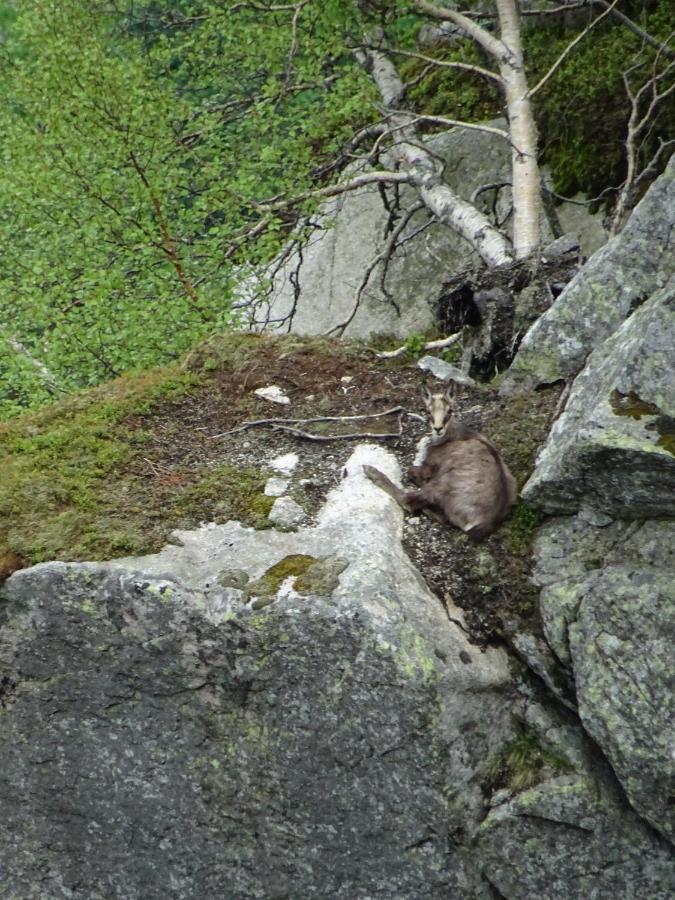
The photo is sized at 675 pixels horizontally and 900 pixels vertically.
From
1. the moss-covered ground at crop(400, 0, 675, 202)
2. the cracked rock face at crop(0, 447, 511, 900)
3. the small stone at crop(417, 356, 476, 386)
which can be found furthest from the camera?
the moss-covered ground at crop(400, 0, 675, 202)

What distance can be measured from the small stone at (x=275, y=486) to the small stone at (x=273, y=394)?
1508 millimetres

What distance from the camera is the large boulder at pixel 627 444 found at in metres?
6.04

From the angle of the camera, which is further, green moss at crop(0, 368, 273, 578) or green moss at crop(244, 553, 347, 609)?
green moss at crop(0, 368, 273, 578)

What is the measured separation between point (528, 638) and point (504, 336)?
486 cm

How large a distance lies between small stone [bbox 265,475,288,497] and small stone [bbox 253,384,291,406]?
4.95 feet

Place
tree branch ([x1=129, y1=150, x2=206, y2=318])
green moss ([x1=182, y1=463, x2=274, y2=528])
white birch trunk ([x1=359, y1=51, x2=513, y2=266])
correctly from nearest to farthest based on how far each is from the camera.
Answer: green moss ([x1=182, y1=463, x2=274, y2=528]) → white birch trunk ([x1=359, y1=51, x2=513, y2=266]) → tree branch ([x1=129, y1=150, x2=206, y2=318])

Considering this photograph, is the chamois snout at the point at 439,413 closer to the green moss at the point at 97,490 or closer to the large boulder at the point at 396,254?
the green moss at the point at 97,490

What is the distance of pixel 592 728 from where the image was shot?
5.86m

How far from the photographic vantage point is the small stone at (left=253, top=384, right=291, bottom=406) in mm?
9047

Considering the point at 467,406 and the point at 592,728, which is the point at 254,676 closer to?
the point at 592,728

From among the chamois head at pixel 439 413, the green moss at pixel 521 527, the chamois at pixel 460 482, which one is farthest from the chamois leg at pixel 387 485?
the green moss at pixel 521 527

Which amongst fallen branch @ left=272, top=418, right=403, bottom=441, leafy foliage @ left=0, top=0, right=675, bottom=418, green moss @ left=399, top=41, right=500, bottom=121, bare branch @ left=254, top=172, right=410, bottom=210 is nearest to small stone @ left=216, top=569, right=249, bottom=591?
fallen branch @ left=272, top=418, right=403, bottom=441

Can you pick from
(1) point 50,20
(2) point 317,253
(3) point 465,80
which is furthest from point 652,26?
(1) point 50,20

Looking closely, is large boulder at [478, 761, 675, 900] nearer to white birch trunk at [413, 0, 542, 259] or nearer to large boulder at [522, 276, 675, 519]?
large boulder at [522, 276, 675, 519]
